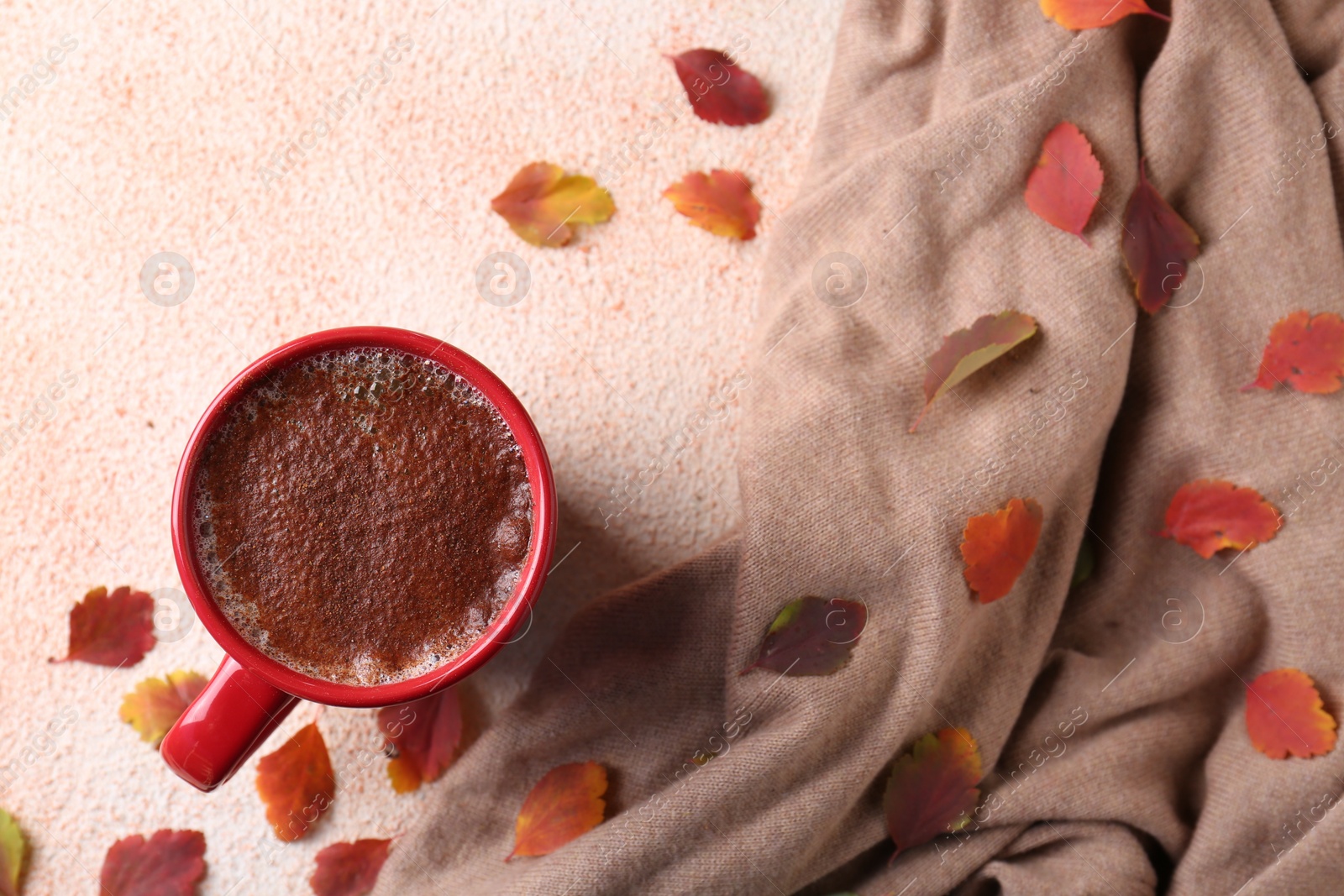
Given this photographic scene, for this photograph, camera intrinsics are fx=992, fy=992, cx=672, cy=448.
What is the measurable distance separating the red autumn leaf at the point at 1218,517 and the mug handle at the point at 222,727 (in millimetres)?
764

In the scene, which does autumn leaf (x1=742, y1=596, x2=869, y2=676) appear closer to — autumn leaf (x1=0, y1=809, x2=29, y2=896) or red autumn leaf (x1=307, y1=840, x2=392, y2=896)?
red autumn leaf (x1=307, y1=840, x2=392, y2=896)

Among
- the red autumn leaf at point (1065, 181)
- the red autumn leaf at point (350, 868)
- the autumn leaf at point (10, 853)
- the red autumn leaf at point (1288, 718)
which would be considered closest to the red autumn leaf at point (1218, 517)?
the red autumn leaf at point (1288, 718)

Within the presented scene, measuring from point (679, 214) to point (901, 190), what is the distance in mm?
220

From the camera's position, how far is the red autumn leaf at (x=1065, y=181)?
34.5 inches

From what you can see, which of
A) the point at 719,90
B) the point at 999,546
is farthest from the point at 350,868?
the point at 719,90

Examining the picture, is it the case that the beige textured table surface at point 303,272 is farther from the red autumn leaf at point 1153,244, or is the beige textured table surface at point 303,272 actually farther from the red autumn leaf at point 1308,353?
the red autumn leaf at point 1308,353

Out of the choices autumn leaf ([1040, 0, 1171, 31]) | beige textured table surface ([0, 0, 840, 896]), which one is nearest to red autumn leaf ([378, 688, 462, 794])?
beige textured table surface ([0, 0, 840, 896])

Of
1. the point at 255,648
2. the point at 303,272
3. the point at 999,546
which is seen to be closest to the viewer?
the point at 255,648

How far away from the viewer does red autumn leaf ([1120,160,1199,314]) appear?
A: 34.5 inches

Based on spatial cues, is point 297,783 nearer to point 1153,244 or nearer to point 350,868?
point 350,868

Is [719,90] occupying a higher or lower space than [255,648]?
higher

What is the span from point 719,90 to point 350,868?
83cm

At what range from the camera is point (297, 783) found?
3.06ft

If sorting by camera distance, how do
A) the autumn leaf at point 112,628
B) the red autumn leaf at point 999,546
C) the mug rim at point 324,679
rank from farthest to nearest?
the autumn leaf at point 112,628
the red autumn leaf at point 999,546
the mug rim at point 324,679
